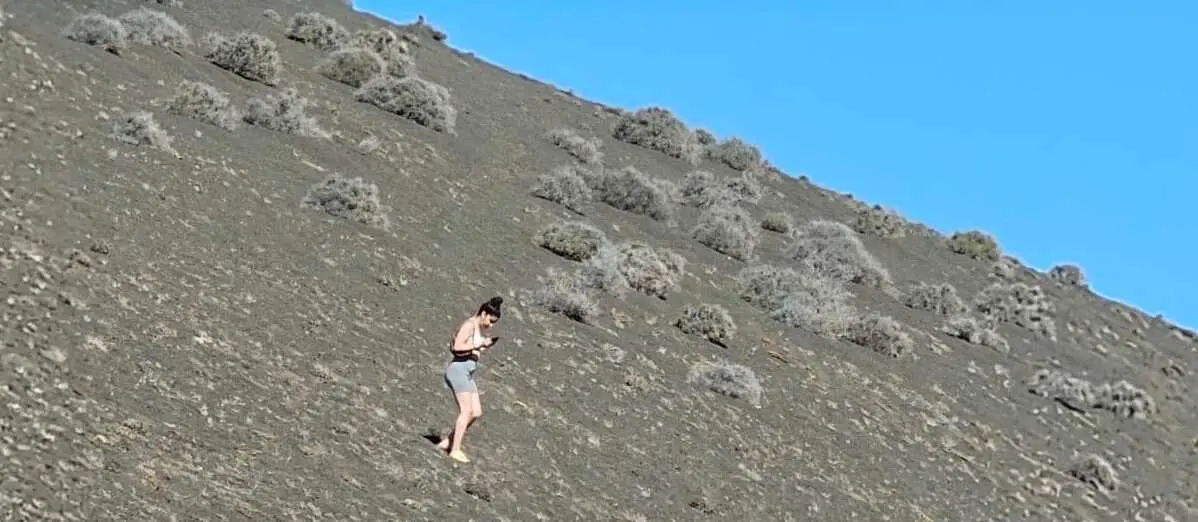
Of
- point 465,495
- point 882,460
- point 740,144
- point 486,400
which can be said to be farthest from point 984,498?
point 740,144

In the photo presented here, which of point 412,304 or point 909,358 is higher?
point 909,358

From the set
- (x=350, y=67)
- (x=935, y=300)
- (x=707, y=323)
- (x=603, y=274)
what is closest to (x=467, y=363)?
(x=603, y=274)

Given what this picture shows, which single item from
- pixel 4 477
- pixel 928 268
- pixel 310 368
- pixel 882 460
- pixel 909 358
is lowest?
pixel 4 477

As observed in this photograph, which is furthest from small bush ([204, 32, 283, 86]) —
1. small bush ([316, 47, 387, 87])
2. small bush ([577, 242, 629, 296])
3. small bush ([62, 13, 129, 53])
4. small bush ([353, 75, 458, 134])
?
small bush ([577, 242, 629, 296])

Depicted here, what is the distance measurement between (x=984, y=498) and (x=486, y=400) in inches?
378

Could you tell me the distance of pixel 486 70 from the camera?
41312mm

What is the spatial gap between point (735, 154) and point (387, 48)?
41.2 feet

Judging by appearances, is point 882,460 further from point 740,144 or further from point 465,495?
point 740,144

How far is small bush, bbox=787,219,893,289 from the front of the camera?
3222 centimetres

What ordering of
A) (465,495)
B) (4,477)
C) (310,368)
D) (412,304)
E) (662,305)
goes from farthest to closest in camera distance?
(662,305), (412,304), (310,368), (465,495), (4,477)

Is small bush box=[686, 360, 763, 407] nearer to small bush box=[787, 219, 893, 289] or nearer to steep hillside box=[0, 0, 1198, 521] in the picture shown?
steep hillside box=[0, 0, 1198, 521]

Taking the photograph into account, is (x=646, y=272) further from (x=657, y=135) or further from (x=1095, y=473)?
(x=657, y=135)

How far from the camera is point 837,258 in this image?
32.8 meters

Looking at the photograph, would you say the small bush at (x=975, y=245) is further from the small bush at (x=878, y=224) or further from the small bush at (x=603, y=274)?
the small bush at (x=603, y=274)
